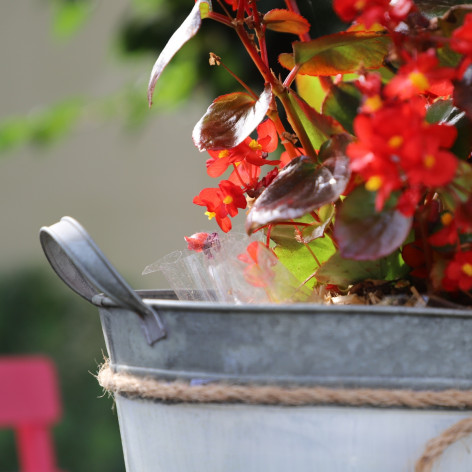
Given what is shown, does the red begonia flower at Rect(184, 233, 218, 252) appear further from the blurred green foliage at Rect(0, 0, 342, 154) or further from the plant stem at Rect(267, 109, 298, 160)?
the blurred green foliage at Rect(0, 0, 342, 154)

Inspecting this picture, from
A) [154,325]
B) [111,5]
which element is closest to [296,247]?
[154,325]

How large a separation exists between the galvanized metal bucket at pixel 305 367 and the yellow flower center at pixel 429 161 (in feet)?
0.28

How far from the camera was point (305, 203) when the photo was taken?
0.45 m

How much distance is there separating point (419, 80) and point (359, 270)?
0.15m

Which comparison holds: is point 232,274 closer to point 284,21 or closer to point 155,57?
point 284,21

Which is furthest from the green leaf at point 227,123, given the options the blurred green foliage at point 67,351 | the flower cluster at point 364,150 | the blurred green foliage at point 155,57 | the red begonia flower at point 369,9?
the blurred green foliage at point 67,351

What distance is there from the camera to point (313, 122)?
0.51 metres

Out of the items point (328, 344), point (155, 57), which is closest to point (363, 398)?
point (328, 344)

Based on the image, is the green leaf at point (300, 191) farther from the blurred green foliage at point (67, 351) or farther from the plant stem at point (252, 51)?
the blurred green foliage at point (67, 351)

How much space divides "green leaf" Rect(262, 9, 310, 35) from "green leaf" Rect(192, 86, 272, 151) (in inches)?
2.0

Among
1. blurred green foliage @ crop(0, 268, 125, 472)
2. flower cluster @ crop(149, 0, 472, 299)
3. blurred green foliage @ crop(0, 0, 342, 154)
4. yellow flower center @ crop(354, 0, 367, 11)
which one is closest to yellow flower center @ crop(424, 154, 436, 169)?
flower cluster @ crop(149, 0, 472, 299)

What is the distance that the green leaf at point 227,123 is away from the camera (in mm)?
546

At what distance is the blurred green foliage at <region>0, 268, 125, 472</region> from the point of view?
2.63m

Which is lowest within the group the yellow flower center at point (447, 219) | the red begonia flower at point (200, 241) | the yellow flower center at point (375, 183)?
the yellow flower center at point (447, 219)
